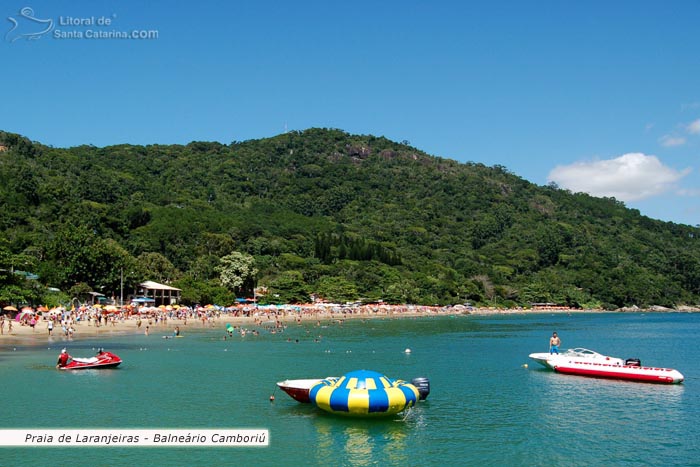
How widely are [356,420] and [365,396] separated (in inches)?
55.0

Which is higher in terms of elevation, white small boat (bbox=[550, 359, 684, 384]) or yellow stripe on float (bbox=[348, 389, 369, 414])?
yellow stripe on float (bbox=[348, 389, 369, 414])

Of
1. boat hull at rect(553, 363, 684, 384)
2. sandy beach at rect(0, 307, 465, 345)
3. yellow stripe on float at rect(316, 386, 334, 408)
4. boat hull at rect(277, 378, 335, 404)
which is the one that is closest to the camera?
yellow stripe on float at rect(316, 386, 334, 408)

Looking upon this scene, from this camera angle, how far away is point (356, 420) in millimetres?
24266

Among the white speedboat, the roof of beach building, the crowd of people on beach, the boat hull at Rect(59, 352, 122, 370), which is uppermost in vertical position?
the roof of beach building

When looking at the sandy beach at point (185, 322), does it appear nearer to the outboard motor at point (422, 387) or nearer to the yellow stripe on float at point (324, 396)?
the yellow stripe on float at point (324, 396)

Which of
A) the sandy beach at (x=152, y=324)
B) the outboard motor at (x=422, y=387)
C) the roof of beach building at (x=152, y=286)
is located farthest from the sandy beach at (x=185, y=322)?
the outboard motor at (x=422, y=387)

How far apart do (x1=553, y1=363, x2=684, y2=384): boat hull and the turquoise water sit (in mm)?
978

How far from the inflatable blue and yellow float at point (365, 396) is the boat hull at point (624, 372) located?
1722cm

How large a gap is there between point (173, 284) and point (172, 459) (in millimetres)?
84388

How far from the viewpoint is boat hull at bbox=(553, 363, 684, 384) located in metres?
34.8

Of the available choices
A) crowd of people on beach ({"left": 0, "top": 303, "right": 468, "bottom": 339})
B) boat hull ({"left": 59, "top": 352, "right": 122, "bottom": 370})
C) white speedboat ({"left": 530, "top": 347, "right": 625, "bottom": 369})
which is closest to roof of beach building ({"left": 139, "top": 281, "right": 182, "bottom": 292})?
crowd of people on beach ({"left": 0, "top": 303, "right": 468, "bottom": 339})

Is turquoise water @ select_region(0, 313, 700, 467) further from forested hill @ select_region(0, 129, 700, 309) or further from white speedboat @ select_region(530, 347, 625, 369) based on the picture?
forested hill @ select_region(0, 129, 700, 309)

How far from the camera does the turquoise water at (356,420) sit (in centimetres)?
2019

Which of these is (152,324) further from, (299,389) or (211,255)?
(299,389)
